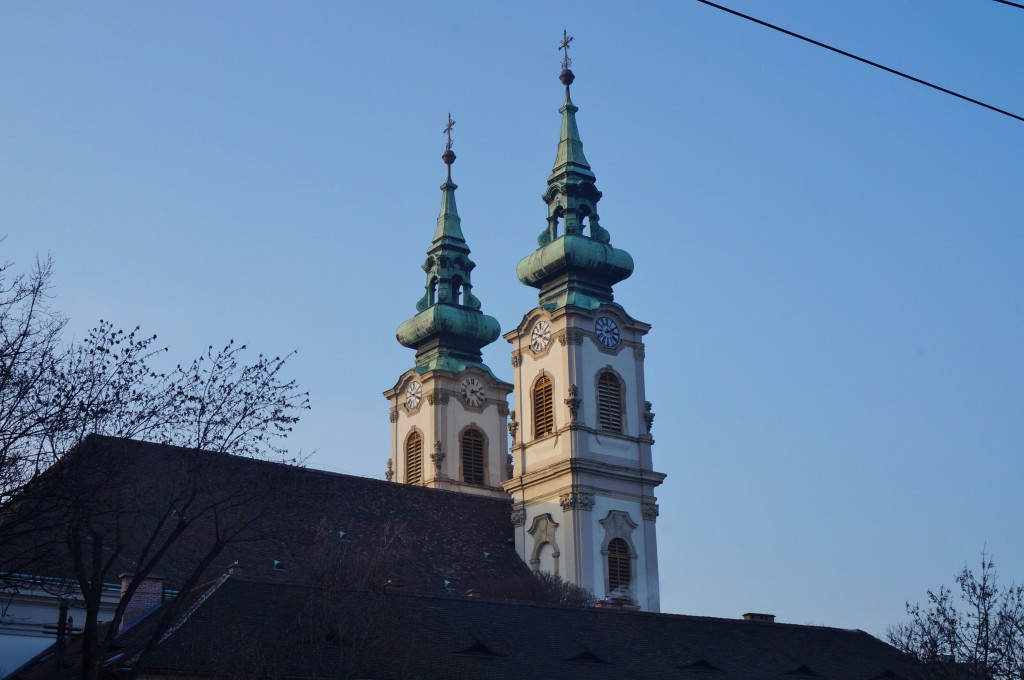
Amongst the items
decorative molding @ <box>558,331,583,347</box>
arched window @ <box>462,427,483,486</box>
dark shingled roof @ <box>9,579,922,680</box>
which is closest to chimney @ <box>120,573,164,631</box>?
dark shingled roof @ <box>9,579,922,680</box>

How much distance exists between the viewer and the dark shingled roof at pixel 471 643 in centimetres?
3103

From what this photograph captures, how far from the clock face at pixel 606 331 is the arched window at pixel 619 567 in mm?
8028

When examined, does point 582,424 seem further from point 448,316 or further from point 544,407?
point 448,316

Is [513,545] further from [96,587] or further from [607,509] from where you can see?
[96,587]

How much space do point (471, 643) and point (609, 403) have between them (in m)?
24.1

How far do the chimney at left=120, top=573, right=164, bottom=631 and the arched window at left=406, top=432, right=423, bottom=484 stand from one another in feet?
92.5

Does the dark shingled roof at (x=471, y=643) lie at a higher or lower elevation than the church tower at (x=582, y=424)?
lower

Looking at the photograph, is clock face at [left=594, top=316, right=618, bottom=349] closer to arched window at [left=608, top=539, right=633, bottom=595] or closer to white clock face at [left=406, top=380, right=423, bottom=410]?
arched window at [left=608, top=539, right=633, bottom=595]

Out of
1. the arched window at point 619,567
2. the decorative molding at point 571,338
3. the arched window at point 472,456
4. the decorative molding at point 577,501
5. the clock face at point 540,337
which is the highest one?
the clock face at point 540,337

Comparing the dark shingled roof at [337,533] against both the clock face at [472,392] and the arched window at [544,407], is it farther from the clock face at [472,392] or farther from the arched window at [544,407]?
the clock face at [472,392]

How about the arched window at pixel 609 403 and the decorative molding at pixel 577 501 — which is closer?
the decorative molding at pixel 577 501

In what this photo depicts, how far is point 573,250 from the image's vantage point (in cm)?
6038

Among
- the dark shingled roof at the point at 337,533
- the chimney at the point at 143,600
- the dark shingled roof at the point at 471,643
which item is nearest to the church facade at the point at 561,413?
the dark shingled roof at the point at 337,533

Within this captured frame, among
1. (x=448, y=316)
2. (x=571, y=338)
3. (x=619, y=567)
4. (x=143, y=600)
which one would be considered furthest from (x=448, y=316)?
(x=143, y=600)
